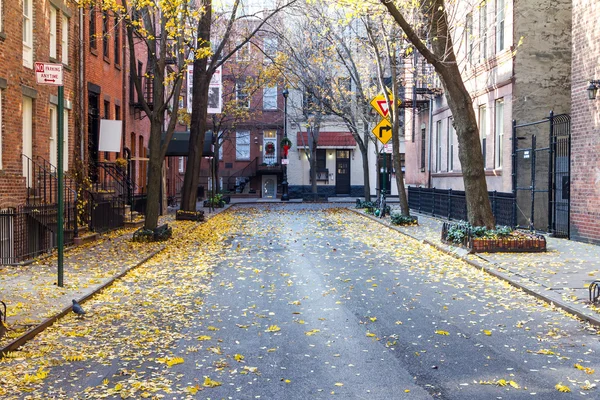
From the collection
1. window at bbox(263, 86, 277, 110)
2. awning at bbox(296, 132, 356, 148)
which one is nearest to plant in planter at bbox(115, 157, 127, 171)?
awning at bbox(296, 132, 356, 148)

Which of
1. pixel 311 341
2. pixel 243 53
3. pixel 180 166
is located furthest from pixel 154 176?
pixel 180 166

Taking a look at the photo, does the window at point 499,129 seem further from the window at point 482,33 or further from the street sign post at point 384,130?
the street sign post at point 384,130

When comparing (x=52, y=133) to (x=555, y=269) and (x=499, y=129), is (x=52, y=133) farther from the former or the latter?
(x=499, y=129)

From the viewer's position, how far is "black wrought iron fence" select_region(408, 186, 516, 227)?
71.8 ft

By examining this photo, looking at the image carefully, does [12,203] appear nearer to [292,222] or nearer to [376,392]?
[376,392]

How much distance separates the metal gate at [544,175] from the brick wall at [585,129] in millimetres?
491

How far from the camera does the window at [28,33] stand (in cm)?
1739

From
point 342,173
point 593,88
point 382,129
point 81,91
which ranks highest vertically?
point 81,91

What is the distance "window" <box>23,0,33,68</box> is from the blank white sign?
592 cm

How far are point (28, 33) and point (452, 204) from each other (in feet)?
52.0

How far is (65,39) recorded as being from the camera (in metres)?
20.9

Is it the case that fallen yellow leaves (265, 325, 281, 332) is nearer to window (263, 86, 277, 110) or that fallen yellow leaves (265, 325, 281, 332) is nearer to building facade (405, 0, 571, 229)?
building facade (405, 0, 571, 229)

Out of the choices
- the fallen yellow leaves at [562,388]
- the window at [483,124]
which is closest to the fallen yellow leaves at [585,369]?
the fallen yellow leaves at [562,388]

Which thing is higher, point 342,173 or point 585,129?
point 585,129
